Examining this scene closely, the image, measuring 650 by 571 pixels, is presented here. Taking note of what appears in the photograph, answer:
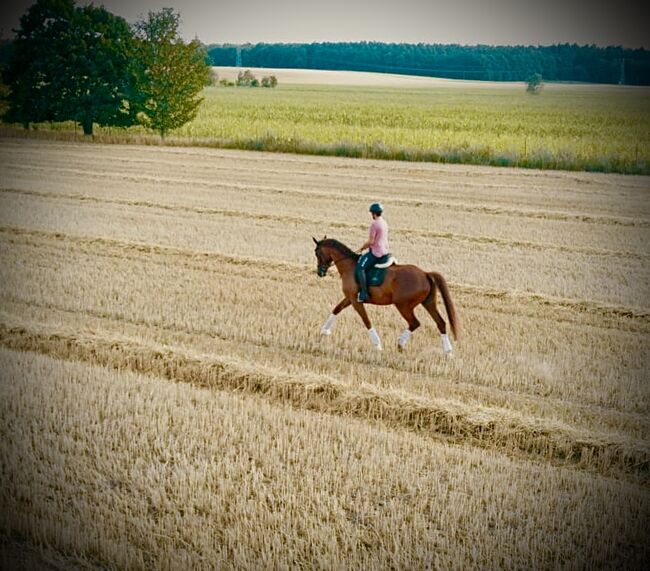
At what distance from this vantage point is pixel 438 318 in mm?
10055

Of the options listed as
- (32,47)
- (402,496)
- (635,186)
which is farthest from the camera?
(32,47)

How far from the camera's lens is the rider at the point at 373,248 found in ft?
32.0

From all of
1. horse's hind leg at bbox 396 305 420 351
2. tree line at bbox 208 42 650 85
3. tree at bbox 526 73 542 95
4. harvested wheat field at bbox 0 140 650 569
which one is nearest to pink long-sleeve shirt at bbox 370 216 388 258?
horse's hind leg at bbox 396 305 420 351

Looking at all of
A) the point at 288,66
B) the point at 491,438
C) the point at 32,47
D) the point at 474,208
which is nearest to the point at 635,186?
the point at 474,208

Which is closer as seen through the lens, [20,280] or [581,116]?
[20,280]

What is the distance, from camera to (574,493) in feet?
22.1

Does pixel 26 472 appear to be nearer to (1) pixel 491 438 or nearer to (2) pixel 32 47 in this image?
(1) pixel 491 438

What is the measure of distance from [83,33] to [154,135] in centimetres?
671

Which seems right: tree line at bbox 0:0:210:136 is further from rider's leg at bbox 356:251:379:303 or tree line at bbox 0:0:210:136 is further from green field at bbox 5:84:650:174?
rider's leg at bbox 356:251:379:303

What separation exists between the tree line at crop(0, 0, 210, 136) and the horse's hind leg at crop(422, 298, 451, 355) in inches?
1269

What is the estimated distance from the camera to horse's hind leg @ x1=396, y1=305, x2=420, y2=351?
32.8 feet

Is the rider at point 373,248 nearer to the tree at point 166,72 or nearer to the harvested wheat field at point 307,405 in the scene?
the harvested wheat field at point 307,405

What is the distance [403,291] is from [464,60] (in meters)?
113

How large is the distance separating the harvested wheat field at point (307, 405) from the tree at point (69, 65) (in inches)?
900
